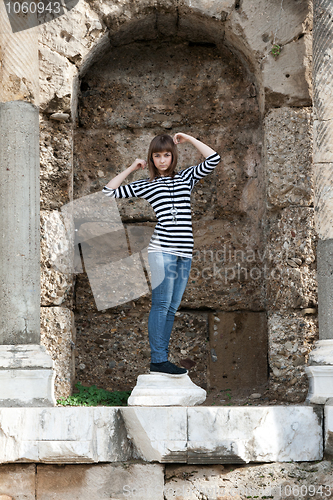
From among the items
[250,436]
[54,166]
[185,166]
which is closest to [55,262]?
[54,166]

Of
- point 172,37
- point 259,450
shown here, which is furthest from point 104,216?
point 259,450

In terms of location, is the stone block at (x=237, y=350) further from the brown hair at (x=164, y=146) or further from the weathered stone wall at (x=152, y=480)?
the brown hair at (x=164, y=146)

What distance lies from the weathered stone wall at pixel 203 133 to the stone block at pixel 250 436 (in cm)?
88

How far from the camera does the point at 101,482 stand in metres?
3.57

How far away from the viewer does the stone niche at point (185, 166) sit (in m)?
4.86

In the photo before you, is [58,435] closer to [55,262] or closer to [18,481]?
[18,481]

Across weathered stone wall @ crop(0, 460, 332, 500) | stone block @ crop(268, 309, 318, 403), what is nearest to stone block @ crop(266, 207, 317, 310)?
stone block @ crop(268, 309, 318, 403)

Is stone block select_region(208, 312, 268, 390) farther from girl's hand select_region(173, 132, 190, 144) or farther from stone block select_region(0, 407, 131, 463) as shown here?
girl's hand select_region(173, 132, 190, 144)

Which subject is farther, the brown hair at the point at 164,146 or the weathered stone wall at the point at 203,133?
the weathered stone wall at the point at 203,133

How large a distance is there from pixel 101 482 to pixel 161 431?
1.71 feet

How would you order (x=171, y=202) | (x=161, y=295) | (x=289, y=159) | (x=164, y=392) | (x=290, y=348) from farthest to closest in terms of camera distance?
(x=289, y=159), (x=290, y=348), (x=171, y=202), (x=161, y=295), (x=164, y=392)

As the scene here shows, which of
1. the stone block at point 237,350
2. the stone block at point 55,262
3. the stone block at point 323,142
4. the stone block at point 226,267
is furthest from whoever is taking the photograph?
the stone block at point 226,267

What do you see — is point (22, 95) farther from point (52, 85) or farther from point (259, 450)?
point (259, 450)

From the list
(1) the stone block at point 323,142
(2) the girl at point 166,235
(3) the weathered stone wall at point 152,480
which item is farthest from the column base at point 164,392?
(1) the stone block at point 323,142
